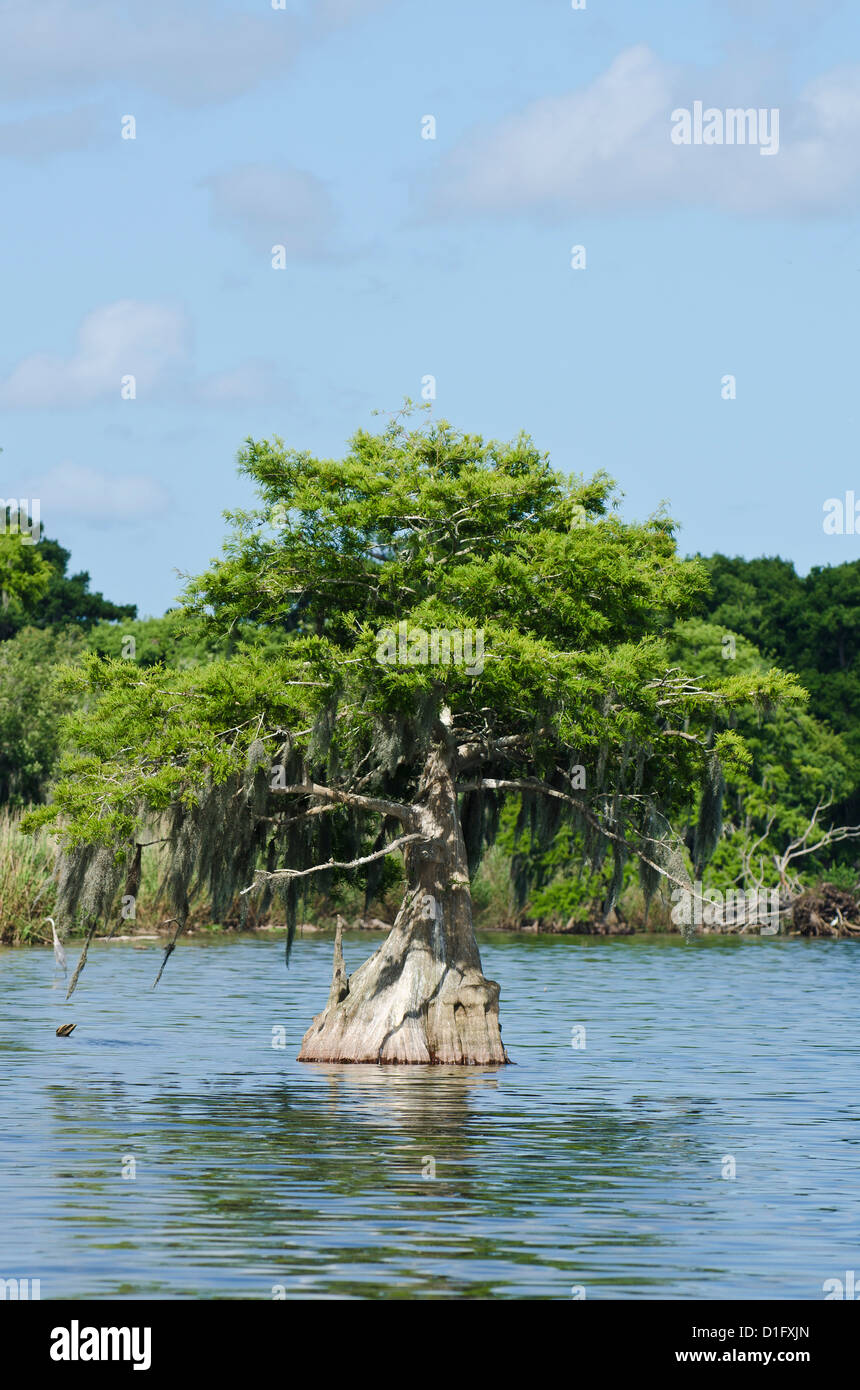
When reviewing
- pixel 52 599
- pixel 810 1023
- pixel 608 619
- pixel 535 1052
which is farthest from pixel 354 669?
pixel 52 599

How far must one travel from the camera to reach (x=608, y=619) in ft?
101

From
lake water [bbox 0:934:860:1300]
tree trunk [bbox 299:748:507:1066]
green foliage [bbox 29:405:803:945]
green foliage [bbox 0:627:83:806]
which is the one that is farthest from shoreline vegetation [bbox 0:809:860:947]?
tree trunk [bbox 299:748:507:1066]

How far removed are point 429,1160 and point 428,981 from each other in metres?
7.56

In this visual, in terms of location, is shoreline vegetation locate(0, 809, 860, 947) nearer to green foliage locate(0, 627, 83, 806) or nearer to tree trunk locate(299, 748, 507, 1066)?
green foliage locate(0, 627, 83, 806)

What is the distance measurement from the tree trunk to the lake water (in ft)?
1.52

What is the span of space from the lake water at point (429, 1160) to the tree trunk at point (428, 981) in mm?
462

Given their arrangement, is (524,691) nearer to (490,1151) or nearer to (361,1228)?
(490,1151)

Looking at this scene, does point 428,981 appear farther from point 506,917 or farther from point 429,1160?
point 506,917

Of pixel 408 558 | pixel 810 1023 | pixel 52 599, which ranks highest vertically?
pixel 52 599

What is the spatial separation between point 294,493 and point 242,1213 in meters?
14.1

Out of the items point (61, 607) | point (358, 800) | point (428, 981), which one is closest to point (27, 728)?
point (61, 607)

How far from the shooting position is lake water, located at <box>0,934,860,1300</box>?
15914mm

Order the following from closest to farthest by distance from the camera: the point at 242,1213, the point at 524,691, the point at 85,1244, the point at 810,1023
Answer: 1. the point at 85,1244
2. the point at 242,1213
3. the point at 524,691
4. the point at 810,1023

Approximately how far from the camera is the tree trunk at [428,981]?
28797 millimetres
